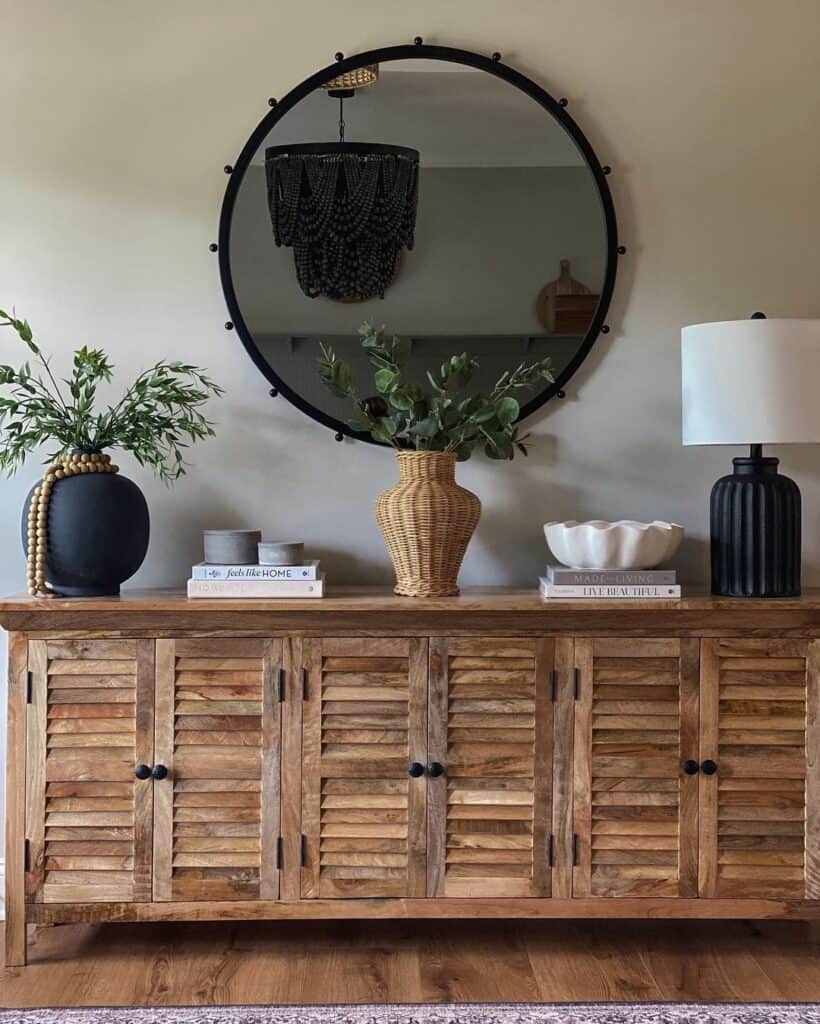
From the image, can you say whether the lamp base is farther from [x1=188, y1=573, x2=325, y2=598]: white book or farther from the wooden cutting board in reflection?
[x1=188, y1=573, x2=325, y2=598]: white book

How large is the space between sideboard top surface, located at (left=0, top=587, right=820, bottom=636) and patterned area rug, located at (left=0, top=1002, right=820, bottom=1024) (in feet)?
2.43

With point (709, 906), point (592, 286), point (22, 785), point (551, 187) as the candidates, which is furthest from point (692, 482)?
point (22, 785)

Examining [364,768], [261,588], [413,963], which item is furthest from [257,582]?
[413,963]

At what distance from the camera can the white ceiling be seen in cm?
263

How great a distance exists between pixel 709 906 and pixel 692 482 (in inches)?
39.5

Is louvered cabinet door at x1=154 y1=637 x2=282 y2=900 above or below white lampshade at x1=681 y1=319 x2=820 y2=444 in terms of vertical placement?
below

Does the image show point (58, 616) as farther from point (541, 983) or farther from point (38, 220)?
point (541, 983)

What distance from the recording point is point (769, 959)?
2377 millimetres

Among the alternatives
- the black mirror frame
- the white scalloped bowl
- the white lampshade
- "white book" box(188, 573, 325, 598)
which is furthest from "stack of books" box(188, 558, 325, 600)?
the white lampshade

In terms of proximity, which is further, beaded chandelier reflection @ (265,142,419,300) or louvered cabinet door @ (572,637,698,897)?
beaded chandelier reflection @ (265,142,419,300)

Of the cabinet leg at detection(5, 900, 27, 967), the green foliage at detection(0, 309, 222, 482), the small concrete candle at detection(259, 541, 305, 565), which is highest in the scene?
the green foliage at detection(0, 309, 222, 482)

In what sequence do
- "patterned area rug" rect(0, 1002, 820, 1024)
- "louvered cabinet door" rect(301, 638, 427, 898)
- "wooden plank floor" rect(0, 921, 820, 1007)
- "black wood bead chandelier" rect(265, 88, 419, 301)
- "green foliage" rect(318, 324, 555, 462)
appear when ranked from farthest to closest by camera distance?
"black wood bead chandelier" rect(265, 88, 419, 301)
"green foliage" rect(318, 324, 555, 462)
"louvered cabinet door" rect(301, 638, 427, 898)
"wooden plank floor" rect(0, 921, 820, 1007)
"patterned area rug" rect(0, 1002, 820, 1024)

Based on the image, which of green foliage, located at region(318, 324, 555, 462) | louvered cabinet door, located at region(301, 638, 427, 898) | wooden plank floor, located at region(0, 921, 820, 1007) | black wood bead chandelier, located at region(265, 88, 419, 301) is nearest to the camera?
wooden plank floor, located at region(0, 921, 820, 1007)

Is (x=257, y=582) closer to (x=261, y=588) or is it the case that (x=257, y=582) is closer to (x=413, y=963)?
(x=261, y=588)
